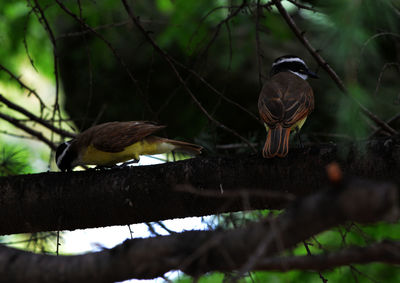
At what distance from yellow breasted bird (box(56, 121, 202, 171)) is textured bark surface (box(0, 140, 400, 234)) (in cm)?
91

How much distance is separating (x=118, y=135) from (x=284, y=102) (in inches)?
64.3

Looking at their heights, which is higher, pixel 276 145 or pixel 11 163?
pixel 11 163

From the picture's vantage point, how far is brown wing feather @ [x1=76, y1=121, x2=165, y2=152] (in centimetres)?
501

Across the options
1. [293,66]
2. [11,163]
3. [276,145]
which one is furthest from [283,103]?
[11,163]

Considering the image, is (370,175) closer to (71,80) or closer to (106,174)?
(106,174)

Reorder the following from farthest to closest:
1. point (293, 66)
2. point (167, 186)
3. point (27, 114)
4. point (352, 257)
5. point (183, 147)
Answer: point (293, 66) < point (183, 147) < point (27, 114) < point (167, 186) < point (352, 257)

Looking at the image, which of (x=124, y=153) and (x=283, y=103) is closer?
(x=283, y=103)

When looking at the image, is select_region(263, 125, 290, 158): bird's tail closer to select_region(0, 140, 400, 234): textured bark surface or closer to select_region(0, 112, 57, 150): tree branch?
select_region(0, 140, 400, 234): textured bark surface

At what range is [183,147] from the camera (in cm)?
513

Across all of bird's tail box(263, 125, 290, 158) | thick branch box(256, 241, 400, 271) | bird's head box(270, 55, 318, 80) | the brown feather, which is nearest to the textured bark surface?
bird's tail box(263, 125, 290, 158)

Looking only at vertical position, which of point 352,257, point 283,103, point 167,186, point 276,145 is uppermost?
point 283,103

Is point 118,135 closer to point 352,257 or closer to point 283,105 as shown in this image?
point 283,105

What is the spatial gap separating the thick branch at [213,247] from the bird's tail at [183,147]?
7.21 feet

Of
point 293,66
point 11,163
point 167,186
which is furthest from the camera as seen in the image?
point 293,66
